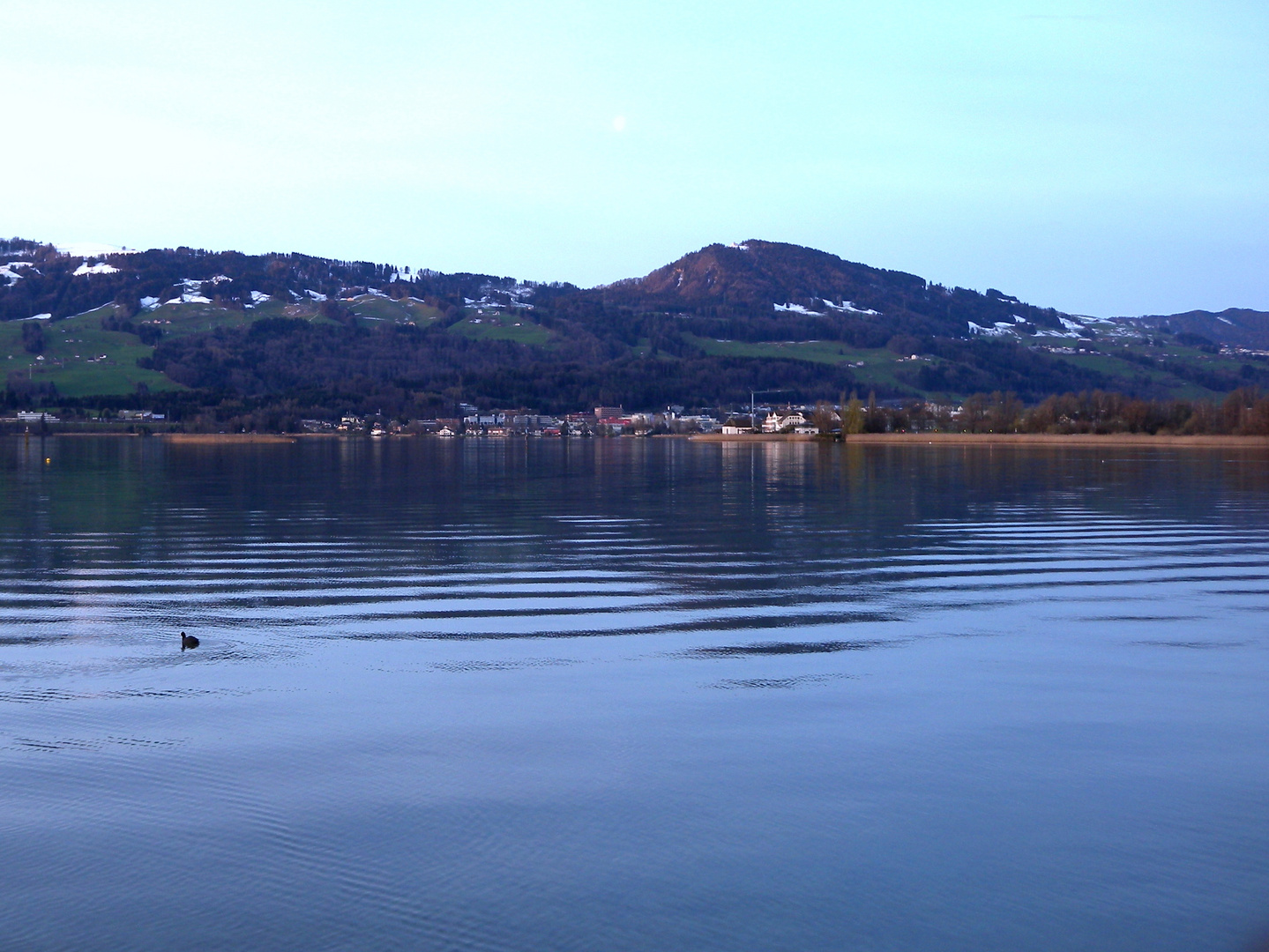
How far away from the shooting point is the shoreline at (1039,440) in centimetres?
10712

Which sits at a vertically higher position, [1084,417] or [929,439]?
[1084,417]

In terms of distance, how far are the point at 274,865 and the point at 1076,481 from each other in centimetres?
4658

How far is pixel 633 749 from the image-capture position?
9594 mm

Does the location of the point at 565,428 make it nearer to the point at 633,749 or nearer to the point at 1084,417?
the point at 1084,417

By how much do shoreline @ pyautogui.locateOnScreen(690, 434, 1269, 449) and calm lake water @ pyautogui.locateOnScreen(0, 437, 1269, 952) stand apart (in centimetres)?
9489

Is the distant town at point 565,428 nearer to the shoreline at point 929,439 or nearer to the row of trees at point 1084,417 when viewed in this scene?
the shoreline at point 929,439

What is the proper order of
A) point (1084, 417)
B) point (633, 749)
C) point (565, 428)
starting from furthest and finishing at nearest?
point (565, 428), point (1084, 417), point (633, 749)

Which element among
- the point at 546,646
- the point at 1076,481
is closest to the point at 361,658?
the point at 546,646

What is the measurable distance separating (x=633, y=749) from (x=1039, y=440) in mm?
123684

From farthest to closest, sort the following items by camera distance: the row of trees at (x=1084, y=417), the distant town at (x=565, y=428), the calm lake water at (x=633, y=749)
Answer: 1. the distant town at (x=565, y=428)
2. the row of trees at (x=1084, y=417)
3. the calm lake water at (x=633, y=749)

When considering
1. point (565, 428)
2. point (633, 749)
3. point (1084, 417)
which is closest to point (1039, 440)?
point (1084, 417)

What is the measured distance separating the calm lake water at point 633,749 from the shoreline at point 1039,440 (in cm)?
9489

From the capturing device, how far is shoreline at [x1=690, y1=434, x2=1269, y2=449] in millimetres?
107125

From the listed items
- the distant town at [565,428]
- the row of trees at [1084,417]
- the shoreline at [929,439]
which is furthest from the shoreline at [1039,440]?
the distant town at [565,428]
